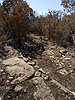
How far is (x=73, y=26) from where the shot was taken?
619 centimetres

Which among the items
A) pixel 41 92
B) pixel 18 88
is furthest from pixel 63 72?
pixel 18 88

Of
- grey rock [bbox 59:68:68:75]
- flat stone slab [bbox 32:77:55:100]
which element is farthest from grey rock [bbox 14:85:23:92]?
grey rock [bbox 59:68:68:75]

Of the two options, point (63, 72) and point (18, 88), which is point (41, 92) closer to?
point (18, 88)

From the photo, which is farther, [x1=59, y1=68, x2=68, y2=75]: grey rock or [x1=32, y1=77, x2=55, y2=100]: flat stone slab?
[x1=59, y1=68, x2=68, y2=75]: grey rock

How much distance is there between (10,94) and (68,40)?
25.0 feet

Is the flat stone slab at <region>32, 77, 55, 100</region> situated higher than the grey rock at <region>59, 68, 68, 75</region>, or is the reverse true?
the flat stone slab at <region>32, 77, 55, 100</region>

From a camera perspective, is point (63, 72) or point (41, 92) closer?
point (41, 92)

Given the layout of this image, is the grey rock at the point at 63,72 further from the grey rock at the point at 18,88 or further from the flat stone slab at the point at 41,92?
the grey rock at the point at 18,88

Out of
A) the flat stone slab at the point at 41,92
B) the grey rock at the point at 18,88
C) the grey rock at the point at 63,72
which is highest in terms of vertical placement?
the grey rock at the point at 18,88

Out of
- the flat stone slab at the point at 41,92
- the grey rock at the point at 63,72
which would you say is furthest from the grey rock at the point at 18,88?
the grey rock at the point at 63,72

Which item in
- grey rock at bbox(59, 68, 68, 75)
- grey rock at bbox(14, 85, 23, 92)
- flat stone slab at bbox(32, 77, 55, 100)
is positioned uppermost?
grey rock at bbox(14, 85, 23, 92)

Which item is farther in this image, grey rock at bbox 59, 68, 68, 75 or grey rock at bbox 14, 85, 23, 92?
grey rock at bbox 59, 68, 68, 75

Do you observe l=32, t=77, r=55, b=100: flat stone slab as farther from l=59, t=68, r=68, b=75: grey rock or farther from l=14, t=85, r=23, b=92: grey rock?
l=59, t=68, r=68, b=75: grey rock

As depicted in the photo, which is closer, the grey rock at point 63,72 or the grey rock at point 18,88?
the grey rock at point 18,88
